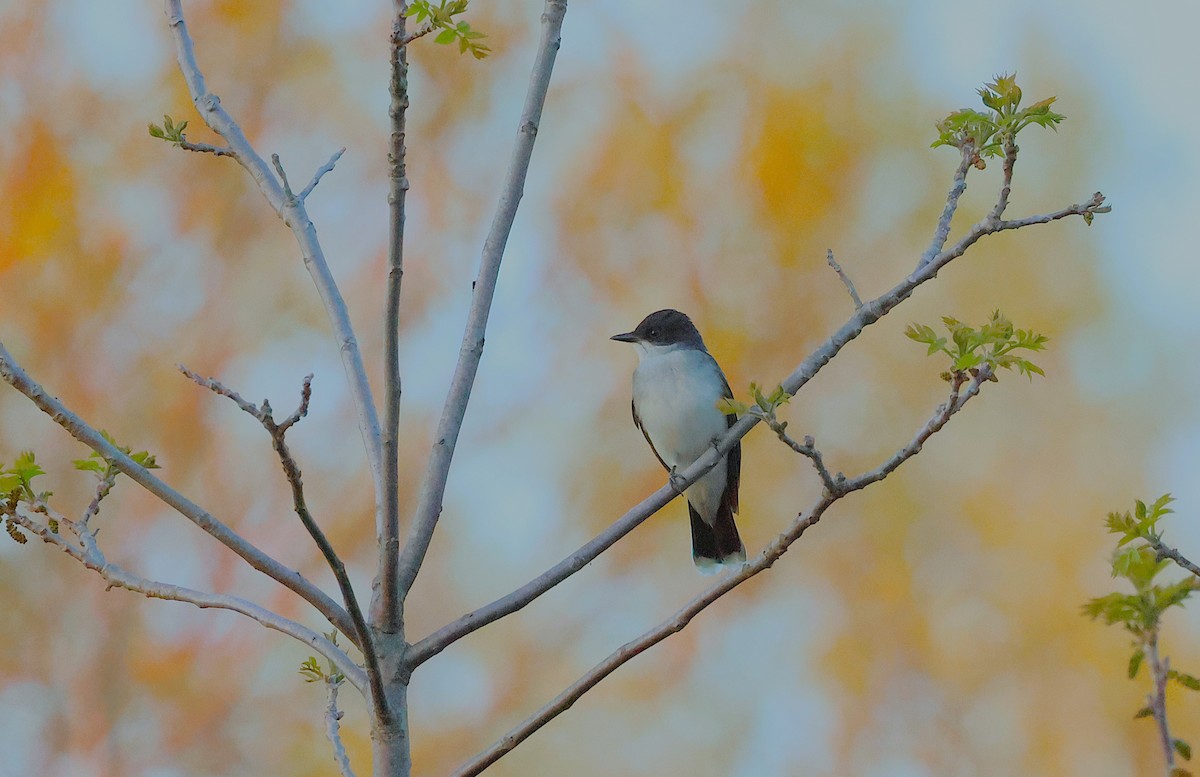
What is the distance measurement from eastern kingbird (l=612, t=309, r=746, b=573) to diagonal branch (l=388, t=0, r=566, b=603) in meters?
2.09

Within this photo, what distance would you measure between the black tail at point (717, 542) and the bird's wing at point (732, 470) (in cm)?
6

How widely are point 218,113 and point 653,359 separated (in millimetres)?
2339

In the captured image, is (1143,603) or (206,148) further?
(206,148)

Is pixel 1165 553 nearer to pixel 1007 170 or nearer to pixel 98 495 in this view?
pixel 1007 170

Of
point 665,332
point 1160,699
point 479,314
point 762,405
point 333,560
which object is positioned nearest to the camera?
point 1160,699

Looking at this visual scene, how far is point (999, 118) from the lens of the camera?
7.29 ft

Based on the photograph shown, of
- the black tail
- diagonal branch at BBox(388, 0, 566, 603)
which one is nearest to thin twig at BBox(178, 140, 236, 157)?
diagonal branch at BBox(388, 0, 566, 603)

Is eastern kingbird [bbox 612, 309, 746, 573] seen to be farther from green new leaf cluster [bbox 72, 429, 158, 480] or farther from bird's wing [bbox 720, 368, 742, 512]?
green new leaf cluster [bbox 72, 429, 158, 480]

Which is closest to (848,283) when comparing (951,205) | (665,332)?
(951,205)

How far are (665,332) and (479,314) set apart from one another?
2.47 meters

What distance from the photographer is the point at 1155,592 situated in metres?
1.28

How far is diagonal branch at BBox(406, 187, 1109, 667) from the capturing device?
2070 mm

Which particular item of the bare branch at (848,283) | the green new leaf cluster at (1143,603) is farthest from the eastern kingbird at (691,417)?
the green new leaf cluster at (1143,603)

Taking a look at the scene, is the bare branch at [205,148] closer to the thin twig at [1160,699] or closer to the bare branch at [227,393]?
the bare branch at [227,393]
